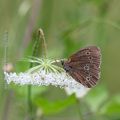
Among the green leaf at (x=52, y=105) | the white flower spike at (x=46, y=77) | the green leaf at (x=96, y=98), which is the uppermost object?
the green leaf at (x=96, y=98)

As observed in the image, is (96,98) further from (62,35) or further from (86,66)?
(86,66)

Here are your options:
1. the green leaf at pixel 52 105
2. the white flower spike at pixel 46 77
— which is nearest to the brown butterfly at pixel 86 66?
the white flower spike at pixel 46 77

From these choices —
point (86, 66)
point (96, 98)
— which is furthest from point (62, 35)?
point (86, 66)

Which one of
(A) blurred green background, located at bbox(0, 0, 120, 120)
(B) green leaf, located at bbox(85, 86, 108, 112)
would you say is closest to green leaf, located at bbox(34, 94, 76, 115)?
(A) blurred green background, located at bbox(0, 0, 120, 120)

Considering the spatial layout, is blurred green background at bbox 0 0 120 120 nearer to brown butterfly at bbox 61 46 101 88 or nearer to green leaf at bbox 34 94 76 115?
green leaf at bbox 34 94 76 115

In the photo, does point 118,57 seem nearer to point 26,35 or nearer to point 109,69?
point 109,69

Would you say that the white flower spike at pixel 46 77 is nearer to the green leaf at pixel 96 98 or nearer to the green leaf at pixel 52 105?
the green leaf at pixel 52 105
